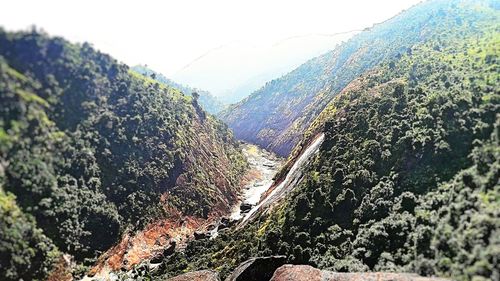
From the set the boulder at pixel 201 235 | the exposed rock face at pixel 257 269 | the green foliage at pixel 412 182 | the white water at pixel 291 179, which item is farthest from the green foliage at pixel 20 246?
the white water at pixel 291 179

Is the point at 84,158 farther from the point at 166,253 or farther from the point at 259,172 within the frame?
the point at 259,172

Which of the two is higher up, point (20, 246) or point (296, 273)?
point (20, 246)

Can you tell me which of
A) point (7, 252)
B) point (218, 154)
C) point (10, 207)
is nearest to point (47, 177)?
point (10, 207)

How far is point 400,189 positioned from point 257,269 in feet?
64.1

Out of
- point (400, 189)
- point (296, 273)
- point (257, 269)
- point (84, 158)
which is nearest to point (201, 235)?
point (84, 158)

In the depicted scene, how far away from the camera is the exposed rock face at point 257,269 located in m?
49.8

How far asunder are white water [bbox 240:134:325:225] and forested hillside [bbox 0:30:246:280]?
16378mm

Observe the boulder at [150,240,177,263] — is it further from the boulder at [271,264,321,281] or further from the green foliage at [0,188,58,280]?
the boulder at [271,264,321,281]

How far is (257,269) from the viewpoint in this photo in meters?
50.7

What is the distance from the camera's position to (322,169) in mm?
68188

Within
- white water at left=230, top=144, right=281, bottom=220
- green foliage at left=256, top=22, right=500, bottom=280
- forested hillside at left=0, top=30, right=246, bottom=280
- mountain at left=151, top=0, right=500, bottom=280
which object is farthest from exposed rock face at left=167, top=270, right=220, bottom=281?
white water at left=230, top=144, right=281, bottom=220

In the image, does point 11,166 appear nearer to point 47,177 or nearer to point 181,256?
point 47,177

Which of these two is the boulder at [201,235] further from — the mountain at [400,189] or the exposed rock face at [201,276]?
the exposed rock face at [201,276]

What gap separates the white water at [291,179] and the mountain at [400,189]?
352mm
